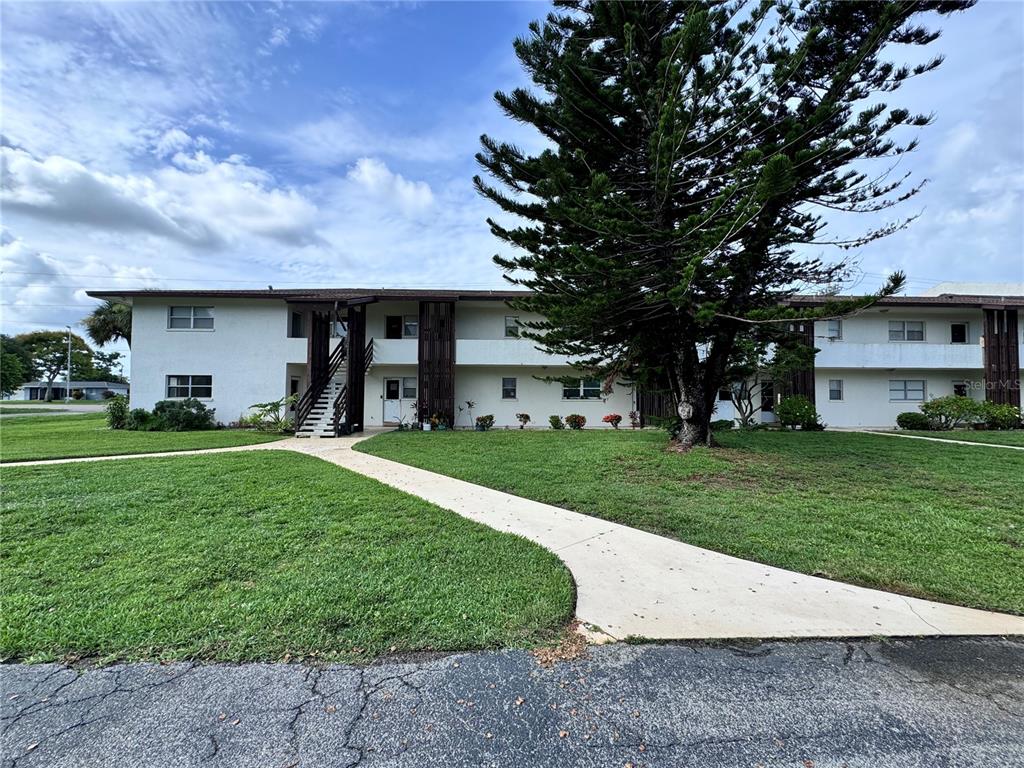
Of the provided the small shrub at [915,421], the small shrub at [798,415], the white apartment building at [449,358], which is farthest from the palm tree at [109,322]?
the small shrub at [915,421]

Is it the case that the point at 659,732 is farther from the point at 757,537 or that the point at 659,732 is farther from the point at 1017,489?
the point at 1017,489

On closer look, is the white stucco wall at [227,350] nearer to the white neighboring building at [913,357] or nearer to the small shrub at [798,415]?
the small shrub at [798,415]

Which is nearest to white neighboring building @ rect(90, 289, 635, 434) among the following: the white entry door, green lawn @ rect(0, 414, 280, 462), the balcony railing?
the white entry door

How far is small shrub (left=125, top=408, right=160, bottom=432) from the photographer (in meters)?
16.1

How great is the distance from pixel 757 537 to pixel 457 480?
4.73m

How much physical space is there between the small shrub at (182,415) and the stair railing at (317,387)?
12.1 feet

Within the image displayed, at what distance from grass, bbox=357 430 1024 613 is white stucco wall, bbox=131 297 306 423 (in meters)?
8.26

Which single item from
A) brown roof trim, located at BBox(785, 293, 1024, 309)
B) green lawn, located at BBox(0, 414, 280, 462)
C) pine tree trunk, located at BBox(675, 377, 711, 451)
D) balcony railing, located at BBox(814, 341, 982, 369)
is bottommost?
green lawn, located at BBox(0, 414, 280, 462)

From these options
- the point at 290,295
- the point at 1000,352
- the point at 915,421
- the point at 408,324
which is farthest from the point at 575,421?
the point at 1000,352

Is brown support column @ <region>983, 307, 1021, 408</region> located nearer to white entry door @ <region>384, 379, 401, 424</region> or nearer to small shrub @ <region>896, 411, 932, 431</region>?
small shrub @ <region>896, 411, 932, 431</region>

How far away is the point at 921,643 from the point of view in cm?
289

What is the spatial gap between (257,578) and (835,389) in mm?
23061

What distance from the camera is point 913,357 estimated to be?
1892 centimetres

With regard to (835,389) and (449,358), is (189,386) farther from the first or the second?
(835,389)
